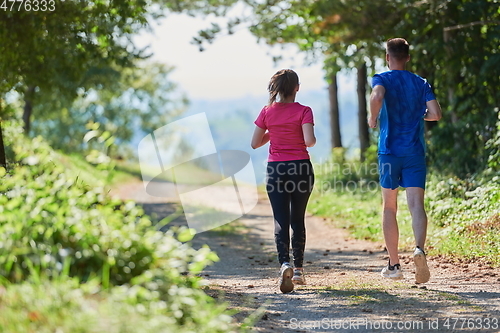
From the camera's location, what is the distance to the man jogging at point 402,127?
600 cm

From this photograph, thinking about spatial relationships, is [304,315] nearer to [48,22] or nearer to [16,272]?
[16,272]

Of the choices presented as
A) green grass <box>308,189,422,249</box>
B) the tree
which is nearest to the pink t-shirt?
green grass <box>308,189,422,249</box>

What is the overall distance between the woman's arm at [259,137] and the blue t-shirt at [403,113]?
1.14 m

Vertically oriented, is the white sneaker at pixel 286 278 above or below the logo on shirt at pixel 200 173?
below

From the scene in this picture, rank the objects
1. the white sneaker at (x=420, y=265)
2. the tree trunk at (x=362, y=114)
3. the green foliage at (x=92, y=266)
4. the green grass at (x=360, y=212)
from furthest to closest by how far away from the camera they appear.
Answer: the tree trunk at (x=362, y=114) < the green grass at (x=360, y=212) < the white sneaker at (x=420, y=265) < the green foliage at (x=92, y=266)

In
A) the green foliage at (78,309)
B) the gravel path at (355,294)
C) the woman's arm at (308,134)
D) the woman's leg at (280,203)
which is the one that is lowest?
the gravel path at (355,294)

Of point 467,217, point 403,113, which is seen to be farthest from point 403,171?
point 467,217

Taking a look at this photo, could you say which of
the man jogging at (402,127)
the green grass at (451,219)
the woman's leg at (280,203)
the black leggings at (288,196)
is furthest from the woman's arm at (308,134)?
the green grass at (451,219)

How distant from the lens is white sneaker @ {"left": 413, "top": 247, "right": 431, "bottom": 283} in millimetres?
5711

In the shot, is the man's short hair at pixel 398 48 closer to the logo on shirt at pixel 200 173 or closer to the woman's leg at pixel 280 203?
the woman's leg at pixel 280 203

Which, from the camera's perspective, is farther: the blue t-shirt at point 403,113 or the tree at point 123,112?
the tree at point 123,112

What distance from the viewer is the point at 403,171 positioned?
606cm

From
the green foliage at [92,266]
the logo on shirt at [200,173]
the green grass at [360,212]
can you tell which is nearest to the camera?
the green foliage at [92,266]

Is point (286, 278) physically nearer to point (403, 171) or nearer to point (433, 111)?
point (403, 171)
